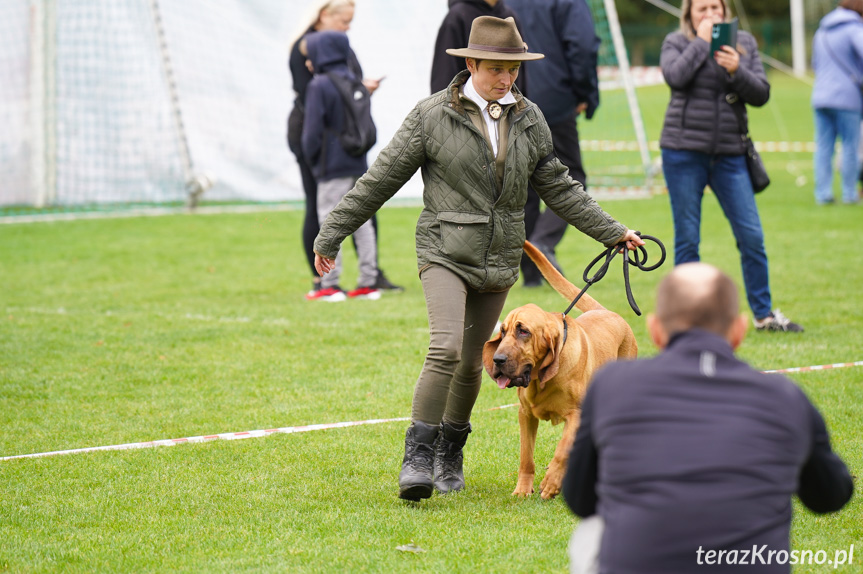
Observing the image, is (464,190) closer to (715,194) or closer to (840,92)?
(715,194)

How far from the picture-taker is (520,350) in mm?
4266

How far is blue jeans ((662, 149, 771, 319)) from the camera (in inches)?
293

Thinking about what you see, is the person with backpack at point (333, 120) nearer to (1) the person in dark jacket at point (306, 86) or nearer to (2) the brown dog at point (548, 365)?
(1) the person in dark jacket at point (306, 86)

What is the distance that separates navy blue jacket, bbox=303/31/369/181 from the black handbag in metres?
3.37

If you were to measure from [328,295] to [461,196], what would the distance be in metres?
5.12

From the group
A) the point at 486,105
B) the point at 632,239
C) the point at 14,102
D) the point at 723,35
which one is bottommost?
the point at 14,102

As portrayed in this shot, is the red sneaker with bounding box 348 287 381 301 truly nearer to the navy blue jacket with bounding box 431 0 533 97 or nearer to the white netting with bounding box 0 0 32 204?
the navy blue jacket with bounding box 431 0 533 97

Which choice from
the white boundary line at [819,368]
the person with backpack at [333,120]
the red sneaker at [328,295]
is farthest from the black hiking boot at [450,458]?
the red sneaker at [328,295]

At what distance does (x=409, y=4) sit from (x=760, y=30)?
45.9 m

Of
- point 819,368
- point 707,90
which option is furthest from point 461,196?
point 707,90

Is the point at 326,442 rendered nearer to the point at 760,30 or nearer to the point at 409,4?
the point at 409,4

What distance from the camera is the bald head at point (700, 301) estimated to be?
2.49 m

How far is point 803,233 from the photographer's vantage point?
12586 mm

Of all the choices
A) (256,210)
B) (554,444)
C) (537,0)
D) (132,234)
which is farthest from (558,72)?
(256,210)
